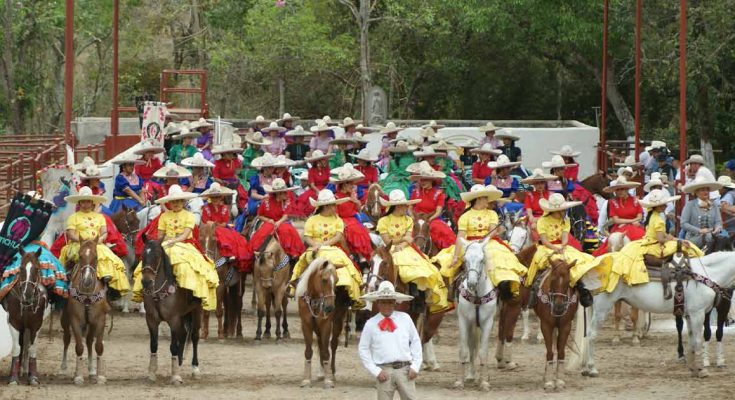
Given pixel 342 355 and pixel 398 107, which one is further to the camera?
pixel 398 107

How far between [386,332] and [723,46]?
24138 mm

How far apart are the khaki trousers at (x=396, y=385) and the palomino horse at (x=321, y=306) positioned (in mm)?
3822

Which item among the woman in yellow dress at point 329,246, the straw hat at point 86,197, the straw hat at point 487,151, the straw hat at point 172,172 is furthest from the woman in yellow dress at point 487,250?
the straw hat at point 487,151


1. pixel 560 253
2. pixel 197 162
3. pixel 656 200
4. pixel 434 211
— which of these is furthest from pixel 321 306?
pixel 197 162

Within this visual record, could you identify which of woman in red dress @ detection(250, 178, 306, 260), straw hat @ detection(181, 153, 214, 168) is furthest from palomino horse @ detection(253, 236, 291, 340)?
straw hat @ detection(181, 153, 214, 168)

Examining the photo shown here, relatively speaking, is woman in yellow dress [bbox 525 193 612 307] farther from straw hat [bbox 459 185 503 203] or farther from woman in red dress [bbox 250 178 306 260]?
woman in red dress [bbox 250 178 306 260]

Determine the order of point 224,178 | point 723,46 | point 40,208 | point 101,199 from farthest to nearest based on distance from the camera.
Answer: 1. point 723,46
2. point 224,178
3. point 101,199
4. point 40,208

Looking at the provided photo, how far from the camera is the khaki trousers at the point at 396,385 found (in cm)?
1512

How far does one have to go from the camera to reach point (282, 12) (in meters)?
49.0

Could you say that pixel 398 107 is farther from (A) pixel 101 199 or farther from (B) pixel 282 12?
(A) pixel 101 199

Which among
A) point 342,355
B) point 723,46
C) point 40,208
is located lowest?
point 342,355

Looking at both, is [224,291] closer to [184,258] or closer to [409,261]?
[184,258]

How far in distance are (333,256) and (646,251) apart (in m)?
4.38

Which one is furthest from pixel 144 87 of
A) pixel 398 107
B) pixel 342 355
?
pixel 342 355
